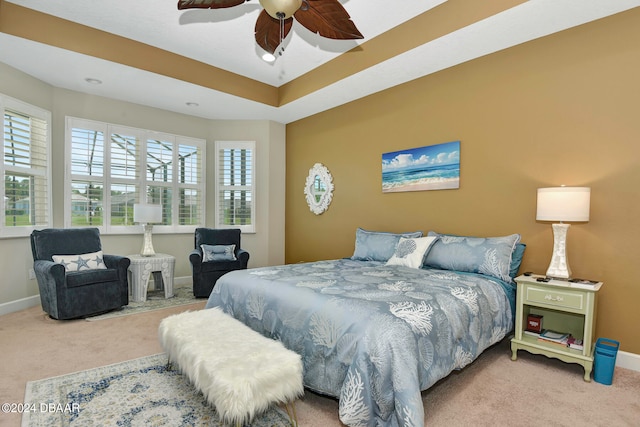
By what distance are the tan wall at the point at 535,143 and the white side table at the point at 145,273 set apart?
2771 mm

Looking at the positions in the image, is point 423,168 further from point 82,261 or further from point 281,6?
point 82,261

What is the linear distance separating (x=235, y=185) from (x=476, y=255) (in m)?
4.14

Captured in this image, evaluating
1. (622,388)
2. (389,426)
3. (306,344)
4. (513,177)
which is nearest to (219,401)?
(306,344)

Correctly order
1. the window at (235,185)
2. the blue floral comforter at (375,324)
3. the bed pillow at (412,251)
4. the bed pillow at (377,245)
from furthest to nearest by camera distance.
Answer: the window at (235,185) → the bed pillow at (377,245) → the bed pillow at (412,251) → the blue floral comforter at (375,324)

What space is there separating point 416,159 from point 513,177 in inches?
43.1

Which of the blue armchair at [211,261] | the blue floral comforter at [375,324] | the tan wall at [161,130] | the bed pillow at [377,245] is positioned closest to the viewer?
the blue floral comforter at [375,324]

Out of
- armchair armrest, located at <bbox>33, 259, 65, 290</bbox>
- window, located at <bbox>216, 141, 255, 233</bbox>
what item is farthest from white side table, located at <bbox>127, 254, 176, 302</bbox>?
window, located at <bbox>216, 141, 255, 233</bbox>

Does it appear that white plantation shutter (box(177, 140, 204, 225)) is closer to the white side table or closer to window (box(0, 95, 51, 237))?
the white side table

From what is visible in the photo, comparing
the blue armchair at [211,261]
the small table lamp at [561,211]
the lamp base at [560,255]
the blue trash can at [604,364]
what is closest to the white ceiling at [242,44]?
the small table lamp at [561,211]

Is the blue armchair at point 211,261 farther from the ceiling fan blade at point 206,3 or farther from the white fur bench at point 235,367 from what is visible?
Answer: the ceiling fan blade at point 206,3

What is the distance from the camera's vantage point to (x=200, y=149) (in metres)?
5.77

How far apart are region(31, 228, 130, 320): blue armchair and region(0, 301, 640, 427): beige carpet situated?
277 millimetres

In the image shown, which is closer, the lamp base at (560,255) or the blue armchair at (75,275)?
the lamp base at (560,255)

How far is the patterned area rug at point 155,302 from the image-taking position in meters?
3.87
